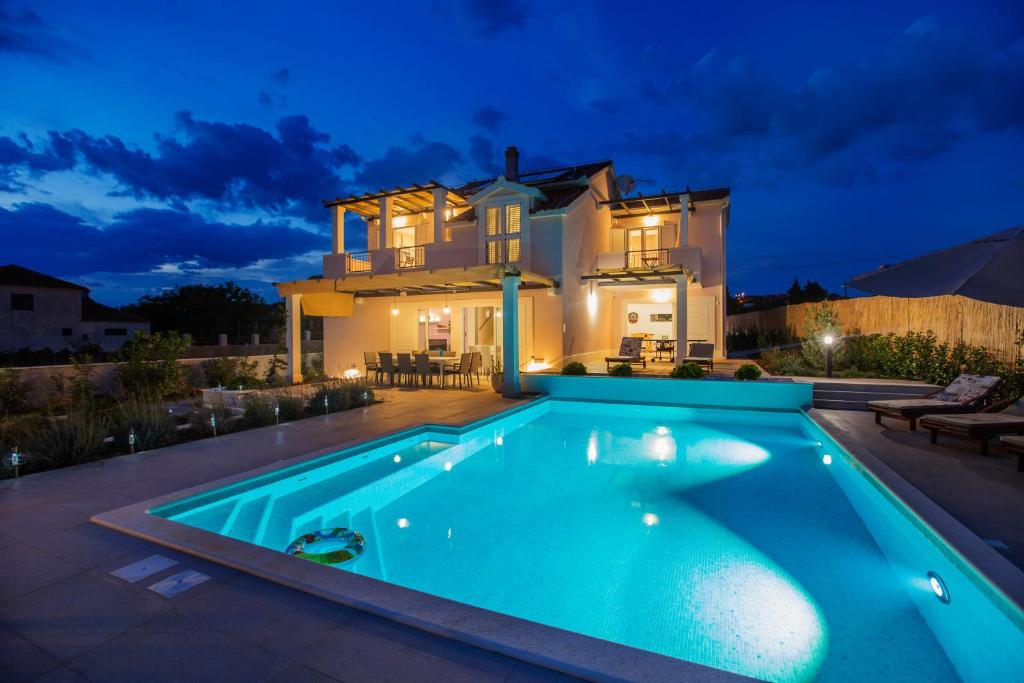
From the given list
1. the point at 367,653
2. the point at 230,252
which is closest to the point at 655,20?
the point at 367,653

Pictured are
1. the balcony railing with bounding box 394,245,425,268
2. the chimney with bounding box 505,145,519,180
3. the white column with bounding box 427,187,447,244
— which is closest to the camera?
the white column with bounding box 427,187,447,244

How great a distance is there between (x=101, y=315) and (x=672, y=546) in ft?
118

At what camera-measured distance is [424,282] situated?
12.7 m

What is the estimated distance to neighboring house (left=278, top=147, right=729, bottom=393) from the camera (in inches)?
584

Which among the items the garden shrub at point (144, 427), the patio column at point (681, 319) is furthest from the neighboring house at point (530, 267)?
the garden shrub at point (144, 427)

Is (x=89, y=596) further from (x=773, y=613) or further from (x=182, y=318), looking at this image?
(x=182, y=318)

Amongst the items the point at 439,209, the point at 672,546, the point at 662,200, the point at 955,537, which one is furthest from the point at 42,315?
the point at 955,537

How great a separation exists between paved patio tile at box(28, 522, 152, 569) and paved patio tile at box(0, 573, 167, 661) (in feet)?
1.14

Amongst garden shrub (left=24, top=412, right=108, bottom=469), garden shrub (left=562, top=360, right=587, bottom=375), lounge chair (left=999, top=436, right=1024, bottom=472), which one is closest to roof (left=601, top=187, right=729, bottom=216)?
garden shrub (left=562, top=360, right=587, bottom=375)

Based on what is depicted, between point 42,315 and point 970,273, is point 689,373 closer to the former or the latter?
point 970,273

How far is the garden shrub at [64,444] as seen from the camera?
18.1 ft

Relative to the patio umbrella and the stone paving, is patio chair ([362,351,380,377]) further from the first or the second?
the patio umbrella

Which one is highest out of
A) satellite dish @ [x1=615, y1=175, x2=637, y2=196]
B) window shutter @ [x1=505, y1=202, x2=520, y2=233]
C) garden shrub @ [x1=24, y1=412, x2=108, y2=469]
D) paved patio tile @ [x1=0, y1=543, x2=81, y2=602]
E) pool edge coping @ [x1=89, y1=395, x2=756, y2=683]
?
satellite dish @ [x1=615, y1=175, x2=637, y2=196]

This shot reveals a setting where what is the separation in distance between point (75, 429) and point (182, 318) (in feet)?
118
